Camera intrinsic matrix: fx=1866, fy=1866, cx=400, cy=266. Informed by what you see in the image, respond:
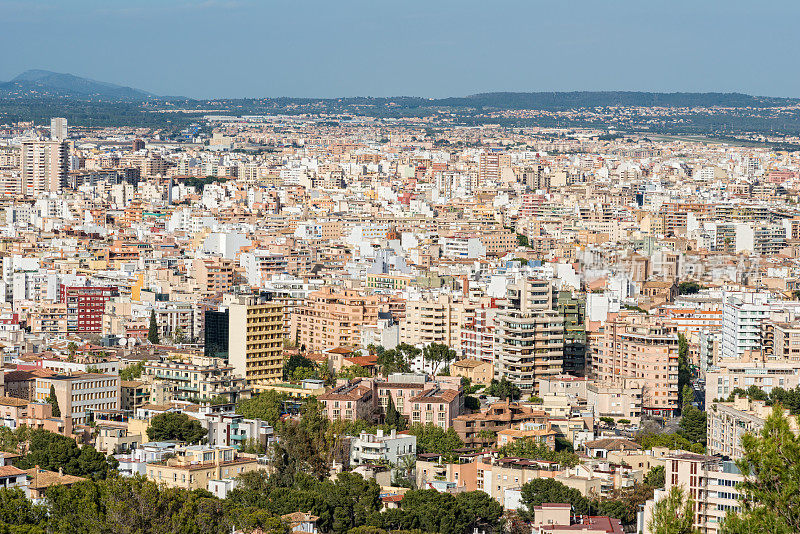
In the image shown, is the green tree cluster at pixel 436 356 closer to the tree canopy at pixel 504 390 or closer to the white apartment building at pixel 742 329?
the tree canopy at pixel 504 390

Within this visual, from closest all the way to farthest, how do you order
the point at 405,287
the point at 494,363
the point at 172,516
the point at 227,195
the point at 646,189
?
the point at 172,516, the point at 494,363, the point at 405,287, the point at 227,195, the point at 646,189

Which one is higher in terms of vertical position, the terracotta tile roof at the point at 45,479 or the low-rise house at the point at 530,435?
the terracotta tile roof at the point at 45,479

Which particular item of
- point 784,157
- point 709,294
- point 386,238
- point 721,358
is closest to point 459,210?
point 386,238

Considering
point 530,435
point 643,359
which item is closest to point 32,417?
point 530,435

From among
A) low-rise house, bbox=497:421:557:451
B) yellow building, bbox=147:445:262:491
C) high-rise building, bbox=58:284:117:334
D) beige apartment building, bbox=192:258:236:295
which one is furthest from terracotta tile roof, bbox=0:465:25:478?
beige apartment building, bbox=192:258:236:295

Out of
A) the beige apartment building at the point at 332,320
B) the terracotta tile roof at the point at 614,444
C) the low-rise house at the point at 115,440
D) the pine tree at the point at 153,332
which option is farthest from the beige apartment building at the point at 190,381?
the beige apartment building at the point at 332,320

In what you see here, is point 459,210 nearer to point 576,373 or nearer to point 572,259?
point 572,259
